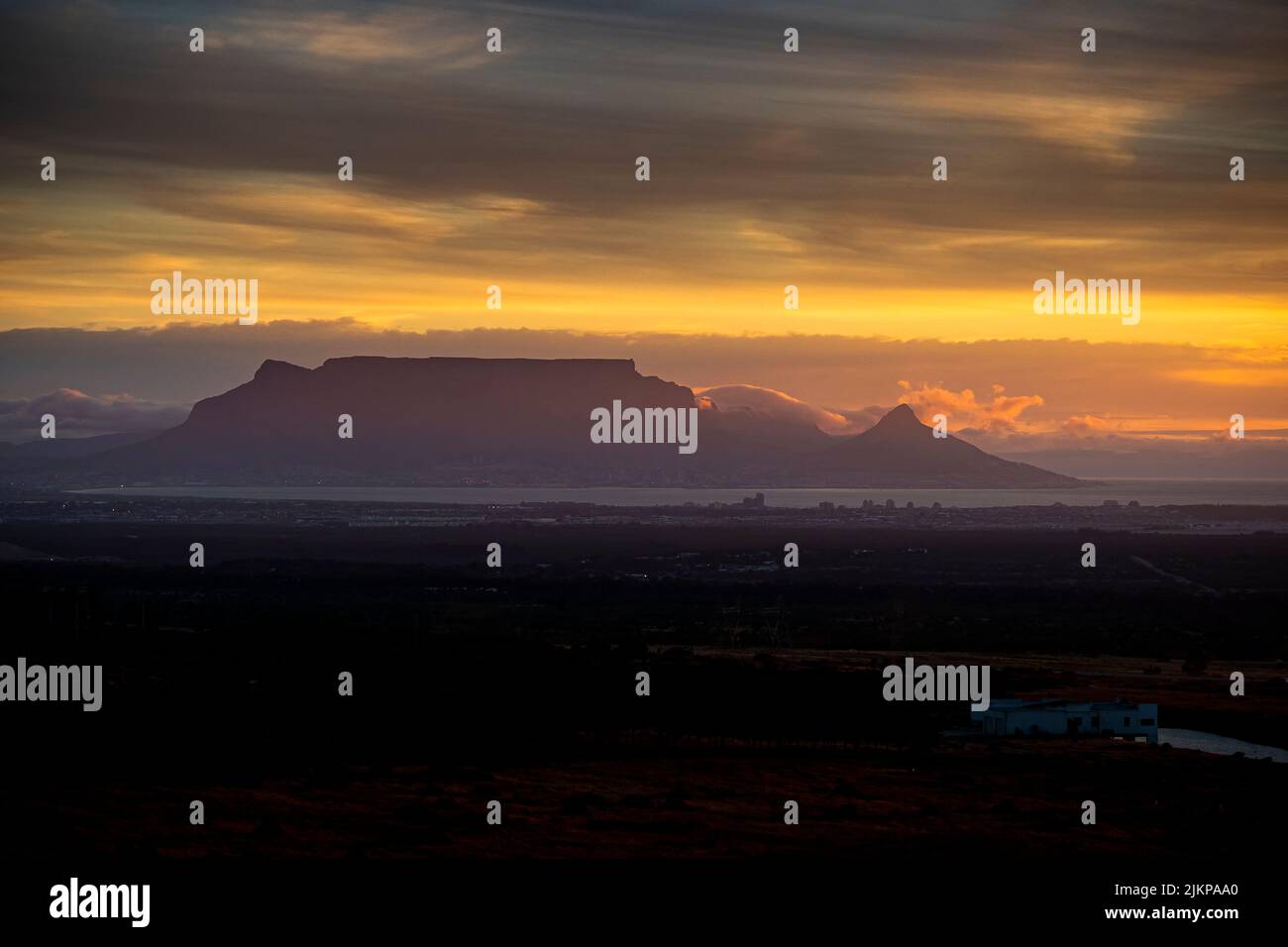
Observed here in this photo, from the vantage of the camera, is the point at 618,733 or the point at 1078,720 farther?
the point at 1078,720

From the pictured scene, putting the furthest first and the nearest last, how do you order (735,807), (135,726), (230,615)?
(230,615) → (135,726) → (735,807)

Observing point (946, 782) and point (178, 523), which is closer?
point (946, 782)

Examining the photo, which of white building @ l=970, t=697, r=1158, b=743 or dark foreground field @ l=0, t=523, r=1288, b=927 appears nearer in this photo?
→ dark foreground field @ l=0, t=523, r=1288, b=927

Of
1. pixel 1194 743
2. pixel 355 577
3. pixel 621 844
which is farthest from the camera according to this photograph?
pixel 355 577

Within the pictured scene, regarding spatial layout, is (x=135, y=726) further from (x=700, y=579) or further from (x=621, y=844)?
(x=700, y=579)

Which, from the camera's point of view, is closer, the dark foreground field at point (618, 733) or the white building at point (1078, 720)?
the dark foreground field at point (618, 733)

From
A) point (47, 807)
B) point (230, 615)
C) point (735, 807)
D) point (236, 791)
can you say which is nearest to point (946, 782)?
point (735, 807)
